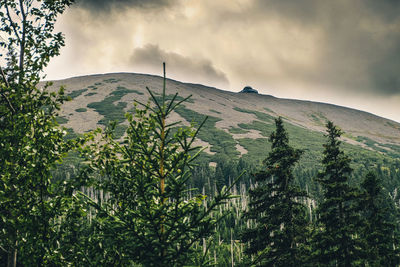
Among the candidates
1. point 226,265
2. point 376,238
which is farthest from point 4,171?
point 226,265

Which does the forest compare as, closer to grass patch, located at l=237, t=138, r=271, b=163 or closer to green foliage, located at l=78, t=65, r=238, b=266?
green foliage, located at l=78, t=65, r=238, b=266

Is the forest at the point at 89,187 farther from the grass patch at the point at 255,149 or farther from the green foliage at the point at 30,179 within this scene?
the grass patch at the point at 255,149

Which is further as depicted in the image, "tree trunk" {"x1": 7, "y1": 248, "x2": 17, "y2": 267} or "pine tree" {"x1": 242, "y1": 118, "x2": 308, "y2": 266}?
"pine tree" {"x1": 242, "y1": 118, "x2": 308, "y2": 266}

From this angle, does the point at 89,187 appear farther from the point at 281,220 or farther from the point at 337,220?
the point at 337,220

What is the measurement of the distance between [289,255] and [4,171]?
52.6 ft

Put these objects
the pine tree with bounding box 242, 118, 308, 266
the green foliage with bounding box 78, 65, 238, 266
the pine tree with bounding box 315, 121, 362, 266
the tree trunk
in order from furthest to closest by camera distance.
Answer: the pine tree with bounding box 315, 121, 362, 266 → the pine tree with bounding box 242, 118, 308, 266 → the tree trunk → the green foliage with bounding box 78, 65, 238, 266

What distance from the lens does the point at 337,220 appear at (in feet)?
62.0

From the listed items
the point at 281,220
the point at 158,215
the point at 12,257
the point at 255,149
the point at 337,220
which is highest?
the point at 158,215

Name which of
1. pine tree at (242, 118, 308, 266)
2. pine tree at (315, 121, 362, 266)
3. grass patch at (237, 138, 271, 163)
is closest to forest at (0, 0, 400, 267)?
pine tree at (242, 118, 308, 266)

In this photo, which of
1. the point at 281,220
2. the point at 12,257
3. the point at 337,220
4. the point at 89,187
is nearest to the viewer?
the point at 89,187

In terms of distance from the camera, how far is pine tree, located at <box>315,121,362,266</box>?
18078 mm

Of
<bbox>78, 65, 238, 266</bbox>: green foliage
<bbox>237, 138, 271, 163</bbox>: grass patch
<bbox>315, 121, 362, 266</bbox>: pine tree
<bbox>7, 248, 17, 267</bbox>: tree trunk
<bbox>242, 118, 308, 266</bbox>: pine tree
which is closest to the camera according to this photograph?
<bbox>78, 65, 238, 266</bbox>: green foliage

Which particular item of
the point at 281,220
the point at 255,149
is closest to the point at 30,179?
the point at 281,220

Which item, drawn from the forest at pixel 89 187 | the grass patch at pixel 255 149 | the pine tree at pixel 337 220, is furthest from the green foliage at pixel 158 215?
the grass patch at pixel 255 149
